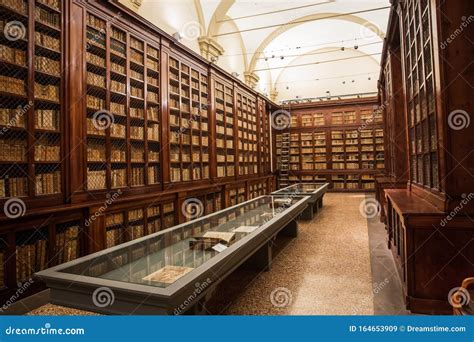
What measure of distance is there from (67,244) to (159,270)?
189cm

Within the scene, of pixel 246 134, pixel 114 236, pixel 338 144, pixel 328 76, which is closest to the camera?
pixel 114 236

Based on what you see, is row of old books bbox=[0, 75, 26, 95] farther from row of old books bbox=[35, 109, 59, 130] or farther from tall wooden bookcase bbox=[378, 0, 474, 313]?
tall wooden bookcase bbox=[378, 0, 474, 313]

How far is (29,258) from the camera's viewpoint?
10.0 ft

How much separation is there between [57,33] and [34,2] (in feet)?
1.18

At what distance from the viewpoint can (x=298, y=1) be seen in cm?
890

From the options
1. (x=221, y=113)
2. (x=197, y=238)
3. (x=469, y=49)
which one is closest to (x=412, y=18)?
(x=469, y=49)

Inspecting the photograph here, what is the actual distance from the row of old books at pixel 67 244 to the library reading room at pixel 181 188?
0.6 inches

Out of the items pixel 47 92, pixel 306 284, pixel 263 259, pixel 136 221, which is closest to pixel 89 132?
pixel 47 92

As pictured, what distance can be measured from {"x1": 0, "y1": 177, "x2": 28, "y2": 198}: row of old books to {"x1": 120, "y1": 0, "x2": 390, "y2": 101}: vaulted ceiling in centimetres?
369

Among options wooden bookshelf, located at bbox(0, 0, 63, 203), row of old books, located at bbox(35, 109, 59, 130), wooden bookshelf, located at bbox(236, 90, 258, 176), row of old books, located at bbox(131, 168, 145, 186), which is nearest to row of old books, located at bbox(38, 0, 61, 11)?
wooden bookshelf, located at bbox(0, 0, 63, 203)

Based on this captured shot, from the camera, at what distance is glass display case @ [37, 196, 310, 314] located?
5.52 ft

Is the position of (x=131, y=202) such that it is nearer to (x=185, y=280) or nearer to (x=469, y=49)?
(x=185, y=280)

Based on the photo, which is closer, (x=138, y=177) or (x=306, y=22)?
(x=138, y=177)

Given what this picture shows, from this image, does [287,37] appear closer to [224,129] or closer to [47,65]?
[224,129]
